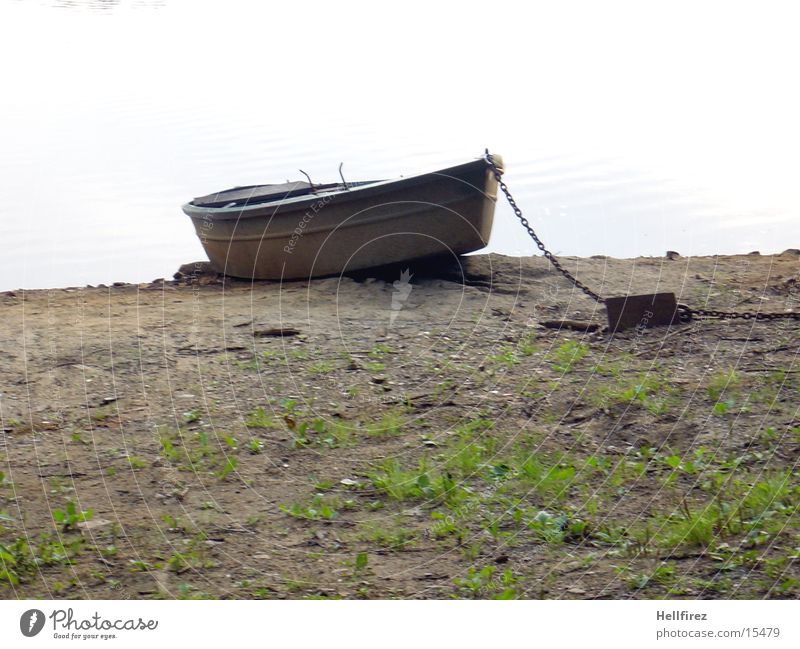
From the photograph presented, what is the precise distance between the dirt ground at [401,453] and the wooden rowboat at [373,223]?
727 mm

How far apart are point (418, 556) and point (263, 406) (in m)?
1.88

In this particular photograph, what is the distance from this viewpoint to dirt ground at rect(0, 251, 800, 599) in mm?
3629

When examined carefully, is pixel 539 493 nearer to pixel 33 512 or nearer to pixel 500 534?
pixel 500 534

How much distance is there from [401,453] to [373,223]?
11.6 feet

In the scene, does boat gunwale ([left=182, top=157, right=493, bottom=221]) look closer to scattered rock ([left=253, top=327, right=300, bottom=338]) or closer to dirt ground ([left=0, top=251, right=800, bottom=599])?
dirt ground ([left=0, top=251, right=800, bottom=599])

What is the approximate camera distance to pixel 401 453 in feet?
15.6

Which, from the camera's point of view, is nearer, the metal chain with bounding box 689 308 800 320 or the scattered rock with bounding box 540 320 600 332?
the metal chain with bounding box 689 308 800 320

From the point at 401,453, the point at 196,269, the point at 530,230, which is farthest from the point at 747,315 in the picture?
the point at 196,269

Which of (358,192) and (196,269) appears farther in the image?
(196,269)

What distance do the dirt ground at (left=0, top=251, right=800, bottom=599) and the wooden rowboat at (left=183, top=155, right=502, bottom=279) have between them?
0.73 m

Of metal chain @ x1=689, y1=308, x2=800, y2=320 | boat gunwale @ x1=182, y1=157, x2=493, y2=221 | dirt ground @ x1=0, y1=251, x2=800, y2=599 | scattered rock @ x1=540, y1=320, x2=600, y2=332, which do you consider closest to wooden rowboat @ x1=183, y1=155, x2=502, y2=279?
boat gunwale @ x1=182, y1=157, x2=493, y2=221

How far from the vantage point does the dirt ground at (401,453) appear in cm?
363

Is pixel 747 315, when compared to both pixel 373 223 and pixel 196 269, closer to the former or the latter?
pixel 373 223

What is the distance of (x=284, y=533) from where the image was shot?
13.1 ft
